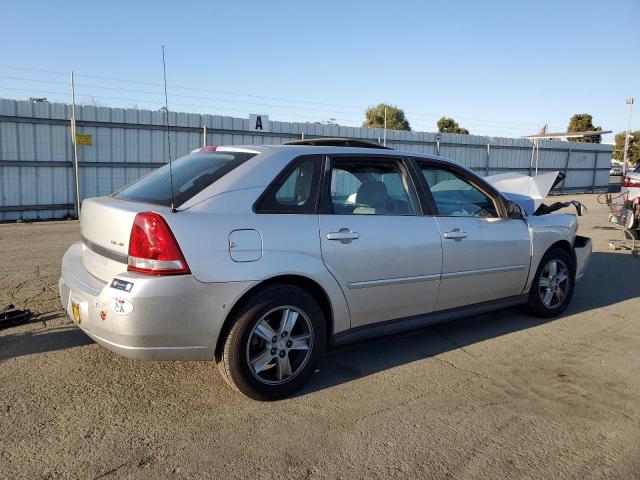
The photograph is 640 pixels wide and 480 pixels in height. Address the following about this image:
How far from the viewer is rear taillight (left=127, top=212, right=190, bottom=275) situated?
3025 mm

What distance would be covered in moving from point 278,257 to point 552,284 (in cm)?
324

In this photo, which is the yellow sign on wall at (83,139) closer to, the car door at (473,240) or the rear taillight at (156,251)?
the car door at (473,240)

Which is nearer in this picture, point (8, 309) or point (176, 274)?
point (176, 274)

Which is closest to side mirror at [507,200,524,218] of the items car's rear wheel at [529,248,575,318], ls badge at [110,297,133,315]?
car's rear wheel at [529,248,575,318]

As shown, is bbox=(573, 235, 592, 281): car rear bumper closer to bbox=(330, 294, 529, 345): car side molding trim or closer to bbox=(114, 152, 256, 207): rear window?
bbox=(330, 294, 529, 345): car side molding trim

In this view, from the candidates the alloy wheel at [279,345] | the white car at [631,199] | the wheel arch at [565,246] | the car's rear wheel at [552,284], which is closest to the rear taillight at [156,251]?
the alloy wheel at [279,345]

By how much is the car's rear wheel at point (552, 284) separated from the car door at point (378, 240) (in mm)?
1498

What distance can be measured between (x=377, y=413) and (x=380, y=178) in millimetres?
Answer: 1749

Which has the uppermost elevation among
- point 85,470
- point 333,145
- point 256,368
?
point 333,145

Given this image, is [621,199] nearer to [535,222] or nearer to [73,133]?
[535,222]

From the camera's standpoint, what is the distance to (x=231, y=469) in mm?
2674

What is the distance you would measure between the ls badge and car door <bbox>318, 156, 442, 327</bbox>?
1.24 meters

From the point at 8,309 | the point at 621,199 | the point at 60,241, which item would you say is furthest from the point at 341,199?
the point at 621,199

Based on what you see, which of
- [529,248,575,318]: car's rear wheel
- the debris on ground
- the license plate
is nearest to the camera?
the license plate
